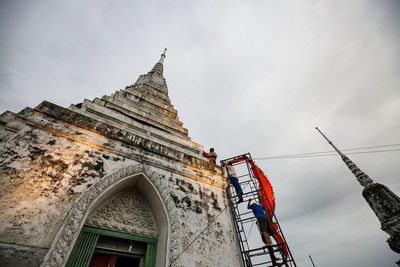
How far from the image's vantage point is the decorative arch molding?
2.91 meters

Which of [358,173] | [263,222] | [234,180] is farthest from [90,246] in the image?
[358,173]

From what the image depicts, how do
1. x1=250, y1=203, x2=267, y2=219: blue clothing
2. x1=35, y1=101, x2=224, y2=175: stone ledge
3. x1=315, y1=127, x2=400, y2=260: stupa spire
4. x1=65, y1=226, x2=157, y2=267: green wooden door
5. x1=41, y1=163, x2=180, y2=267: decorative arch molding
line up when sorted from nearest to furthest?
x1=41, y1=163, x2=180, y2=267: decorative arch molding < x1=65, y1=226, x2=157, y2=267: green wooden door < x1=35, y1=101, x2=224, y2=175: stone ledge < x1=250, y1=203, x2=267, y2=219: blue clothing < x1=315, y1=127, x2=400, y2=260: stupa spire

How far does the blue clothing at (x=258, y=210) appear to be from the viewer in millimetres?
5581

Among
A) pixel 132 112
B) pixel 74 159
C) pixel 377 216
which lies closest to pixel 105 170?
pixel 74 159

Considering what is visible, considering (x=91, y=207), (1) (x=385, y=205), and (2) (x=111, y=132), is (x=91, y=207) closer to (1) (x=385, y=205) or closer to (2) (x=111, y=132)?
(2) (x=111, y=132)

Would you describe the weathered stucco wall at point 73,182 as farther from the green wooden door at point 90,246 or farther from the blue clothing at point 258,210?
the blue clothing at point 258,210

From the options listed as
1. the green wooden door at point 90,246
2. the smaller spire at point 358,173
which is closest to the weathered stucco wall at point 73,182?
the green wooden door at point 90,246

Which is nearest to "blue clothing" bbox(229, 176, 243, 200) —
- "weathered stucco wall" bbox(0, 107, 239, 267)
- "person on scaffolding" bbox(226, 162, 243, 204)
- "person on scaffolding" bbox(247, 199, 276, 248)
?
"person on scaffolding" bbox(226, 162, 243, 204)

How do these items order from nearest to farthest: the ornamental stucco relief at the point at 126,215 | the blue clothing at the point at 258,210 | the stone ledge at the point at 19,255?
1. the stone ledge at the point at 19,255
2. the ornamental stucco relief at the point at 126,215
3. the blue clothing at the point at 258,210

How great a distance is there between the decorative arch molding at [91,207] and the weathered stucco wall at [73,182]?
3.8 inches

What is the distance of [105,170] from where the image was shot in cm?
430

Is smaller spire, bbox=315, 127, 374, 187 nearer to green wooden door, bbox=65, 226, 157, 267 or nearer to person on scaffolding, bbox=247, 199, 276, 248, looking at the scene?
person on scaffolding, bbox=247, 199, 276, 248

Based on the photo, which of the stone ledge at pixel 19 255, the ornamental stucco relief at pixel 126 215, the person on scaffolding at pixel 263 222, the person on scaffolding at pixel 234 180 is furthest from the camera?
the person on scaffolding at pixel 234 180

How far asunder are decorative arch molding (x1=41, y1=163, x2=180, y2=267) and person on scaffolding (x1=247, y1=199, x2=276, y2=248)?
2700 mm
